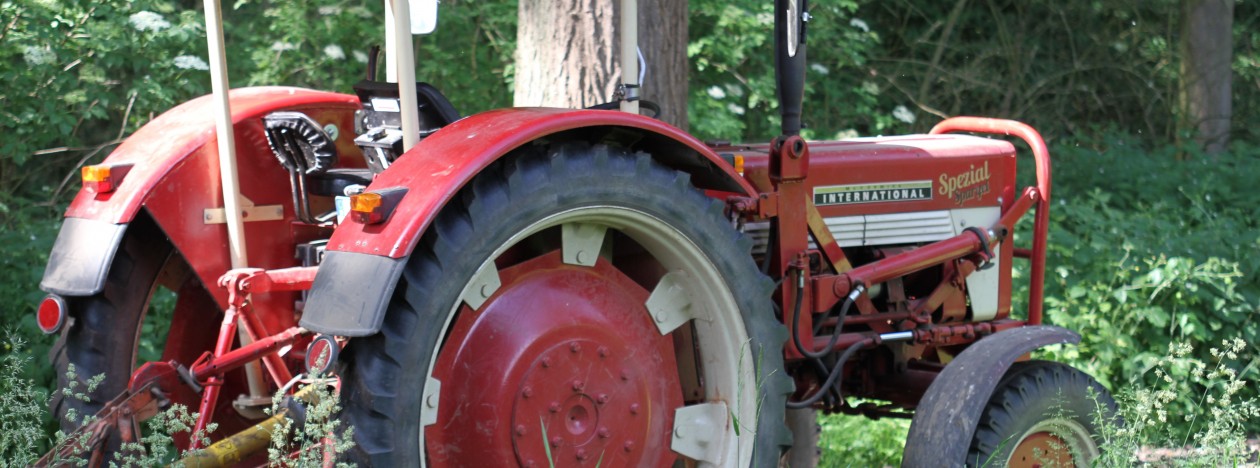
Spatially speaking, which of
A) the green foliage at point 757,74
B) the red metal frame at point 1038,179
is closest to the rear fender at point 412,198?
the red metal frame at point 1038,179

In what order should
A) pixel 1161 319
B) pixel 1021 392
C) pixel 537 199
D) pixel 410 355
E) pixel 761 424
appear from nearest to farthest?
pixel 410 355 → pixel 537 199 → pixel 761 424 → pixel 1021 392 → pixel 1161 319

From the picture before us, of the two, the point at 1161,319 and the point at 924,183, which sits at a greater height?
the point at 924,183

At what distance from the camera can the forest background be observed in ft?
19.0

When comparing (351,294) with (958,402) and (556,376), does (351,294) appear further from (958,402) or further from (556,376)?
(958,402)

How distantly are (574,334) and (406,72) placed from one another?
30.1 inches

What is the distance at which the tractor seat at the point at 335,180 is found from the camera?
3396 millimetres

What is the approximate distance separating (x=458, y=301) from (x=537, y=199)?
308mm

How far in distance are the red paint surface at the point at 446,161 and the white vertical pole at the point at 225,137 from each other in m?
0.64

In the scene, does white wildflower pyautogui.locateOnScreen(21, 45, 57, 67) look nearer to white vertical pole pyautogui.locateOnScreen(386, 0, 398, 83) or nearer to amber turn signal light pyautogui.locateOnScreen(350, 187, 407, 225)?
white vertical pole pyautogui.locateOnScreen(386, 0, 398, 83)

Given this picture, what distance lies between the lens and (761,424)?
3.35 meters

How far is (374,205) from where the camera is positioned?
8.77 ft

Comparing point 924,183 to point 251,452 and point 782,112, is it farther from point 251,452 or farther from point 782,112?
point 251,452

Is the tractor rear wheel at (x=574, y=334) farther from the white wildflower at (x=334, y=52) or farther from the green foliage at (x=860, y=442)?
the white wildflower at (x=334, y=52)

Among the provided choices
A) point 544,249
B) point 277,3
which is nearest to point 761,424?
point 544,249
